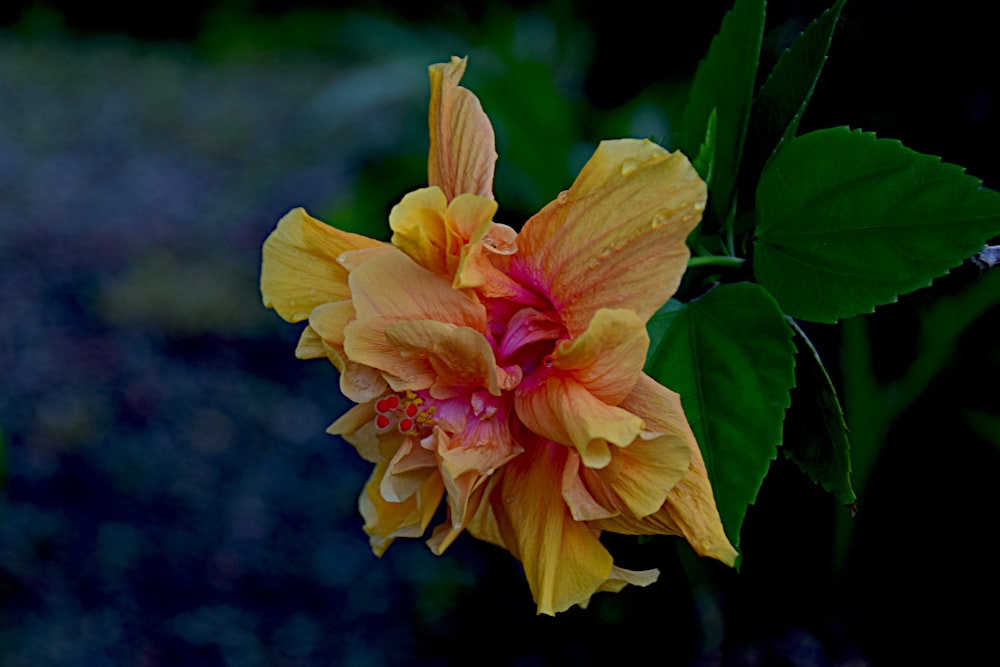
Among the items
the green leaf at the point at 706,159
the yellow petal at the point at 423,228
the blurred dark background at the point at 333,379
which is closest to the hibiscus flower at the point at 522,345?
the yellow petal at the point at 423,228

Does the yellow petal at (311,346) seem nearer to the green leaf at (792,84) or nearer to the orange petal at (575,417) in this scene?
the orange petal at (575,417)

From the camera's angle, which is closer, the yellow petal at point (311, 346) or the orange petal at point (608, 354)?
the orange petal at point (608, 354)

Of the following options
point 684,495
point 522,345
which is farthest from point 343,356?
point 684,495

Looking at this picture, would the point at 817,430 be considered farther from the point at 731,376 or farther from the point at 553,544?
the point at 553,544

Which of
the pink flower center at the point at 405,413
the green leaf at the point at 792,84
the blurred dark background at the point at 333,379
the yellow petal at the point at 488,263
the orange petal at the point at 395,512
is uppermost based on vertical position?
the green leaf at the point at 792,84

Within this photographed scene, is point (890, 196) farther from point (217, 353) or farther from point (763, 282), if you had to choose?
point (217, 353)

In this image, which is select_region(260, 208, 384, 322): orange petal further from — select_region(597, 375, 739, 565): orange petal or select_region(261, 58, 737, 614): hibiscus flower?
select_region(597, 375, 739, 565): orange petal
